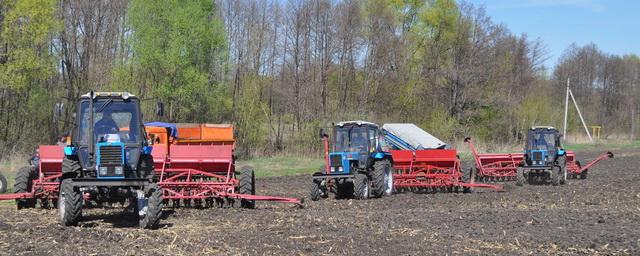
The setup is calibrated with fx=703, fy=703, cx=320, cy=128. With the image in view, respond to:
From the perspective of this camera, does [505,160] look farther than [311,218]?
Yes

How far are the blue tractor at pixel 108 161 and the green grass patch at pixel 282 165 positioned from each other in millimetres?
14654

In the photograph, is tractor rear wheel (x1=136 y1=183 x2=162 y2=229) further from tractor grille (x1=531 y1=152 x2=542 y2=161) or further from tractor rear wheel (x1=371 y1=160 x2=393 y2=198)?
tractor grille (x1=531 y1=152 x2=542 y2=161)

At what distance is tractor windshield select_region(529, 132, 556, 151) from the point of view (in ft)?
79.9

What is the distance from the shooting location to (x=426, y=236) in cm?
1019

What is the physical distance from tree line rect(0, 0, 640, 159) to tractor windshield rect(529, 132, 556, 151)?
608 inches

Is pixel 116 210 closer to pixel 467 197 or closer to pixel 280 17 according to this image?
pixel 467 197

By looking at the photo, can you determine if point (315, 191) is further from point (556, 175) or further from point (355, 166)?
point (556, 175)

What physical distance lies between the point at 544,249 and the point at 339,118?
29.0 meters

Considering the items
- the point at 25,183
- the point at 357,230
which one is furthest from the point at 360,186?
the point at 25,183

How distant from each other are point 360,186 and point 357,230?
5891 millimetres

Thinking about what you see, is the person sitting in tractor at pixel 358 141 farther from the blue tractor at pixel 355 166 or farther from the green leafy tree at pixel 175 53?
the green leafy tree at pixel 175 53

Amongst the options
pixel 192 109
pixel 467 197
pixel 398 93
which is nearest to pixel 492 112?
pixel 398 93

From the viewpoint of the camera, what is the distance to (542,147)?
24.3 metres

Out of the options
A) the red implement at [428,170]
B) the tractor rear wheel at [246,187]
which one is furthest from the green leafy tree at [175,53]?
the tractor rear wheel at [246,187]
